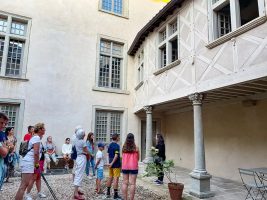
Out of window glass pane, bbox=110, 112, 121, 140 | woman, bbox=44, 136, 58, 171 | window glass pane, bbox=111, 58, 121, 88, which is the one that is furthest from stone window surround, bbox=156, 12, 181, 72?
woman, bbox=44, 136, 58, 171

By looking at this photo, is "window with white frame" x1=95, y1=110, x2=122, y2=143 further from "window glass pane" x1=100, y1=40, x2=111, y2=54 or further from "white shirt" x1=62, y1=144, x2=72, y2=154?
"window glass pane" x1=100, y1=40, x2=111, y2=54

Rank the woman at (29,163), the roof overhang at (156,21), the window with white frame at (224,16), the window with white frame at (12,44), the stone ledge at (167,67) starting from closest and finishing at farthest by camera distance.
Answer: the woman at (29,163) → the window with white frame at (224,16) → the stone ledge at (167,67) → the roof overhang at (156,21) → the window with white frame at (12,44)

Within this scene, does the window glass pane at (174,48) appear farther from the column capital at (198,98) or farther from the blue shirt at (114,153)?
the blue shirt at (114,153)

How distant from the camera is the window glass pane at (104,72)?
11.3 meters

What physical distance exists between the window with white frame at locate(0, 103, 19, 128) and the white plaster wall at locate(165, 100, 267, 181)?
767 cm

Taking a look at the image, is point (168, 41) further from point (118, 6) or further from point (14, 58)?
point (14, 58)

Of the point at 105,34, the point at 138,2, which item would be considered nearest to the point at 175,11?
the point at 105,34

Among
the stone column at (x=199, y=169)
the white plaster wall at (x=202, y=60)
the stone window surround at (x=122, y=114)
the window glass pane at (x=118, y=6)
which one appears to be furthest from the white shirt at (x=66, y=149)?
the window glass pane at (x=118, y=6)

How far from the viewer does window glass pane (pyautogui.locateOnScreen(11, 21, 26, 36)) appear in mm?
9695

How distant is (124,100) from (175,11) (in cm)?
538

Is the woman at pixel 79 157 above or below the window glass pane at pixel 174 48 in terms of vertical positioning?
below

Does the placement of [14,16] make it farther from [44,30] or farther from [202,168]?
[202,168]

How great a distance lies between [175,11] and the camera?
746 centimetres

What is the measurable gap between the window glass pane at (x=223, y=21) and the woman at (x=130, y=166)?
385cm
